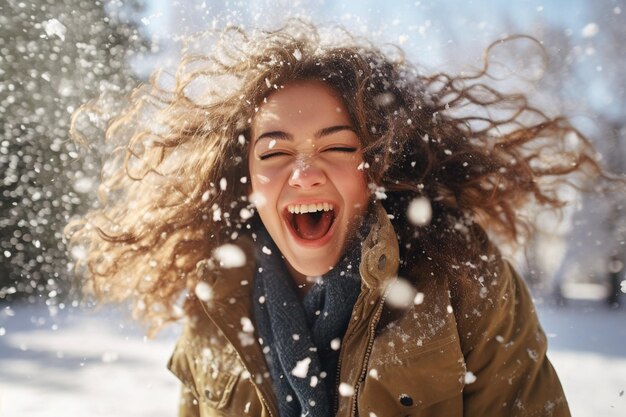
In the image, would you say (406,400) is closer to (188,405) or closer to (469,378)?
(469,378)

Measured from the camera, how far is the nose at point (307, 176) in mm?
1857

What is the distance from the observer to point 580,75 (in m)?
7.18

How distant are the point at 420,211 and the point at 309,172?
17.5 inches

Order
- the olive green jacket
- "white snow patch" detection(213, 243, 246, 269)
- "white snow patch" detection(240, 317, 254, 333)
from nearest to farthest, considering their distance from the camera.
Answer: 1. the olive green jacket
2. "white snow patch" detection(240, 317, 254, 333)
3. "white snow patch" detection(213, 243, 246, 269)

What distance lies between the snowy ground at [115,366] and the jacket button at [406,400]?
1.71 meters

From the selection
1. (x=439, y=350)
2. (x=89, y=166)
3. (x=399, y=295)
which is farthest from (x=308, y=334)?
(x=89, y=166)

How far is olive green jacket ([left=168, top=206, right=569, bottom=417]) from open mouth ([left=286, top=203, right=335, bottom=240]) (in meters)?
0.20

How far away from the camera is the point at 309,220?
6.87 ft

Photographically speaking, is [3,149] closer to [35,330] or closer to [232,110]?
[35,330]

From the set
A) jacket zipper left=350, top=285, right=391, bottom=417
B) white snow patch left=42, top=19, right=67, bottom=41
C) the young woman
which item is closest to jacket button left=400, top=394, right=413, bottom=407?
the young woman

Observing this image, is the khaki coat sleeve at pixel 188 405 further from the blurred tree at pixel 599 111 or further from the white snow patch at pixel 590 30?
the white snow patch at pixel 590 30

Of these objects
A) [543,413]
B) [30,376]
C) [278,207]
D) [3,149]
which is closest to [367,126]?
[278,207]

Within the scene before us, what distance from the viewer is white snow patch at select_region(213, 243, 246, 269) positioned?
7.39 ft

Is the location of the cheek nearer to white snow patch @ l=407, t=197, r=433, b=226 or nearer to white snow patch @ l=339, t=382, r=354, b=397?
white snow patch @ l=407, t=197, r=433, b=226
